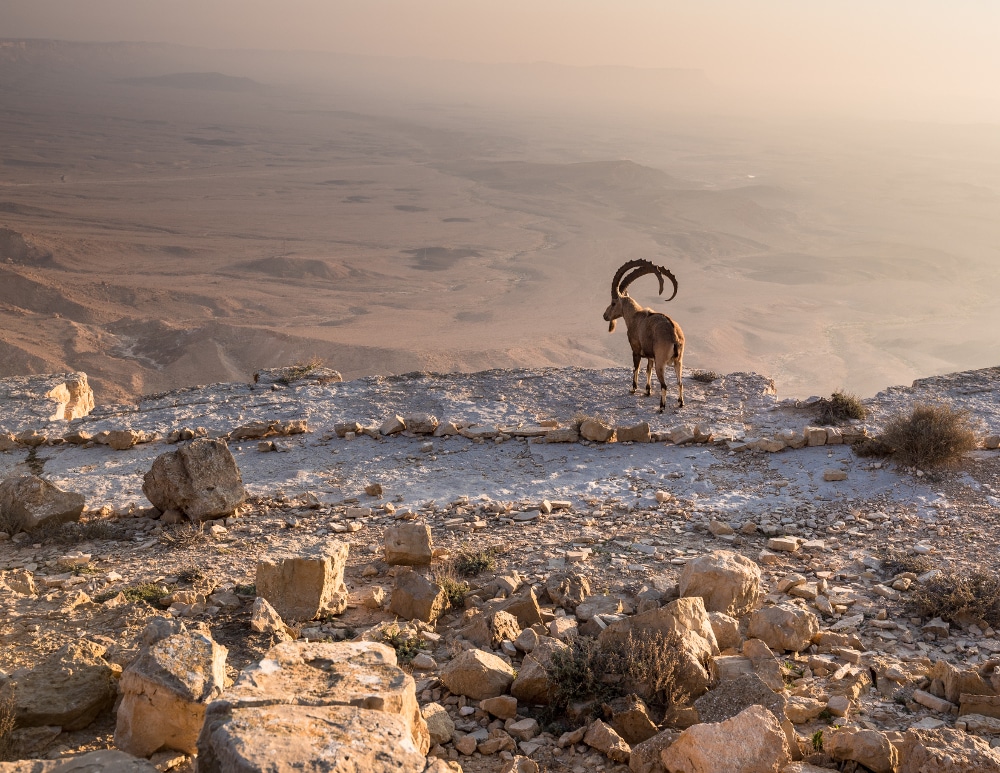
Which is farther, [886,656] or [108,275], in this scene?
[108,275]

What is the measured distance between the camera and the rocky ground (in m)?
4.90

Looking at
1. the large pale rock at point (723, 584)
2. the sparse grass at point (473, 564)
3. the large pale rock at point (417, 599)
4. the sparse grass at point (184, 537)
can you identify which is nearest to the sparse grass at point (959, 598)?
the large pale rock at point (723, 584)

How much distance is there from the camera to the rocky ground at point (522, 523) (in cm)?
490

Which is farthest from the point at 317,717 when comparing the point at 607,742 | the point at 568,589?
the point at 568,589

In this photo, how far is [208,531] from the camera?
7590 millimetres

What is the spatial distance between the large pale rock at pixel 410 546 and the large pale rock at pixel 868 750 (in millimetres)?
3600

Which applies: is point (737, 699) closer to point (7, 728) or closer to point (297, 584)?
point (297, 584)

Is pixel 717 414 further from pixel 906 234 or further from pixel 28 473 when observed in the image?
pixel 906 234

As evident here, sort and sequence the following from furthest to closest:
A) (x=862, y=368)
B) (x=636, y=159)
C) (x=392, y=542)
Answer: (x=636, y=159) → (x=862, y=368) → (x=392, y=542)

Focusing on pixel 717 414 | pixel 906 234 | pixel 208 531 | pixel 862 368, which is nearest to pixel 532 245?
pixel 862 368

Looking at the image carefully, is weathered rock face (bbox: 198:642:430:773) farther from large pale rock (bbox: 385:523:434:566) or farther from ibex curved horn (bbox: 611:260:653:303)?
ibex curved horn (bbox: 611:260:653:303)

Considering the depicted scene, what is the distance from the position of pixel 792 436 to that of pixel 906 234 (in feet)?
289

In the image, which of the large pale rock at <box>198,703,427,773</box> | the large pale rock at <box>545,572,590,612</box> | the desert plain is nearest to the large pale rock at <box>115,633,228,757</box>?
the large pale rock at <box>198,703,427,773</box>

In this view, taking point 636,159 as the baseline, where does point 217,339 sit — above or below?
below
